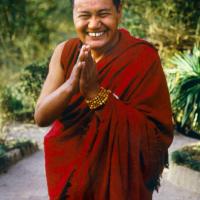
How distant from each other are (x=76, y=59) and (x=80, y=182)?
2.06 ft

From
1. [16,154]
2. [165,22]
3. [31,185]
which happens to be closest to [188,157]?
[31,185]

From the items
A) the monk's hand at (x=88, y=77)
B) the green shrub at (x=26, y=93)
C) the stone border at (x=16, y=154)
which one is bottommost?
the green shrub at (x=26, y=93)

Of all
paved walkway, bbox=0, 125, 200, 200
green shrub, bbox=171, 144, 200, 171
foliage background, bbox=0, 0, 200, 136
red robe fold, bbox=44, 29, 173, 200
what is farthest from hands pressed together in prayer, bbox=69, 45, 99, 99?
foliage background, bbox=0, 0, 200, 136

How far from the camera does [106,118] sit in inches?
114

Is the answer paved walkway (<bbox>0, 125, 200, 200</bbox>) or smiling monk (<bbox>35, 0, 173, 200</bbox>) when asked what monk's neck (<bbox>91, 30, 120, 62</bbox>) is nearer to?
smiling monk (<bbox>35, 0, 173, 200</bbox>)

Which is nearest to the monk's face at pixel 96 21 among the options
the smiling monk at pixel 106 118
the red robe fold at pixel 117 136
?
the smiling monk at pixel 106 118

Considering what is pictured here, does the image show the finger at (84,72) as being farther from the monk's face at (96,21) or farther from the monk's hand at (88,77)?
the monk's face at (96,21)

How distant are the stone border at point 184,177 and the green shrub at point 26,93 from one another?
6.41 metres

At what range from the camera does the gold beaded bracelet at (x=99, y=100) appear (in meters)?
2.84

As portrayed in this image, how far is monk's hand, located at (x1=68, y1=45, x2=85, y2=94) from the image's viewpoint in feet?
9.07

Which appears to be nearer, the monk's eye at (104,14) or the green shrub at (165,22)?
the monk's eye at (104,14)

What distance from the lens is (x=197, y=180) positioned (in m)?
7.39

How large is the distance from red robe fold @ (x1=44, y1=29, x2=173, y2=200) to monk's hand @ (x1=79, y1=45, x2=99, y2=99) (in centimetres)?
10

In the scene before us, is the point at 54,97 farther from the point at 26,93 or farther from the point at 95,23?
the point at 26,93
